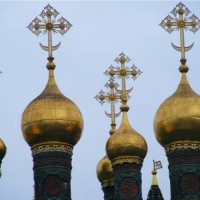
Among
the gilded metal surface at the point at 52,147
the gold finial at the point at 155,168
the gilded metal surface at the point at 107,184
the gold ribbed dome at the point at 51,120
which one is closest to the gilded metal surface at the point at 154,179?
the gold finial at the point at 155,168

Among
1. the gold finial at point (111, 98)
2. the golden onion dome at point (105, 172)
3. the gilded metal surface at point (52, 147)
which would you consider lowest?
the gilded metal surface at point (52, 147)

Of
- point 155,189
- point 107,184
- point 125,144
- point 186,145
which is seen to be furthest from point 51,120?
point 155,189

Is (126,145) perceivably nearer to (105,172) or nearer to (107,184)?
(105,172)

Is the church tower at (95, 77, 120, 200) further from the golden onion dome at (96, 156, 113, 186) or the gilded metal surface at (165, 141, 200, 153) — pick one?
the gilded metal surface at (165, 141, 200, 153)

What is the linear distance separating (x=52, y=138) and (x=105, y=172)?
16.3 feet

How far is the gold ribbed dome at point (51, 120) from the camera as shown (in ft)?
130

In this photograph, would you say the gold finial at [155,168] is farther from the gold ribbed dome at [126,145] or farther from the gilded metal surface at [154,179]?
the gold ribbed dome at [126,145]

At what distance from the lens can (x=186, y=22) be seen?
41656 mm

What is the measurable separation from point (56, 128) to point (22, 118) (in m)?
1.18

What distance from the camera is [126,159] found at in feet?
137

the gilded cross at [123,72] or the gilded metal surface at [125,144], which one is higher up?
the gilded cross at [123,72]

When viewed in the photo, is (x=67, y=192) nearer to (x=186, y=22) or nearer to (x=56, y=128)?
(x=56, y=128)

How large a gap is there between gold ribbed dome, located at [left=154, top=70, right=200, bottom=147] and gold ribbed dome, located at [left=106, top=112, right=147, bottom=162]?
4.66 ft

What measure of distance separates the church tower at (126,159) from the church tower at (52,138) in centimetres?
193
